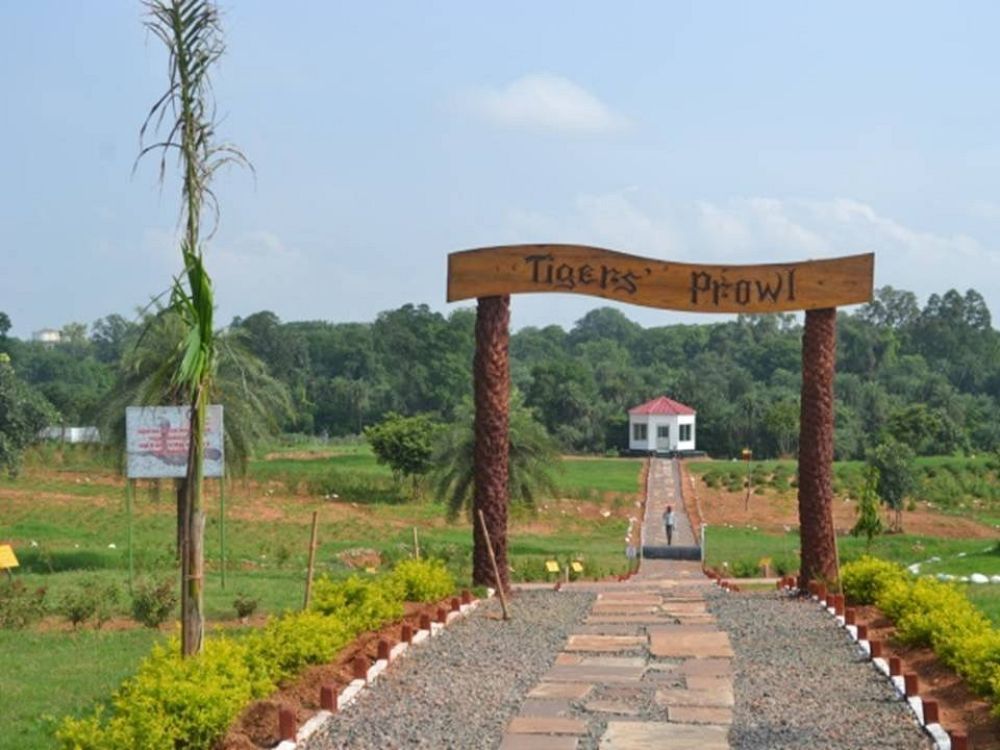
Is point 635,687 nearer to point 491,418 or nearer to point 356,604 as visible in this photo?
point 356,604

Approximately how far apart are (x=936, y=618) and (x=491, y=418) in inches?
254

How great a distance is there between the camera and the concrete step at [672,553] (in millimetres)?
32062

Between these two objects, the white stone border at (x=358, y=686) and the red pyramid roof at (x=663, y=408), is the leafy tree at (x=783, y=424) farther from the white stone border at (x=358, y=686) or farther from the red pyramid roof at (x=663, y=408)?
the white stone border at (x=358, y=686)

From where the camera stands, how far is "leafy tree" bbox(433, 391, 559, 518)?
94.8 ft

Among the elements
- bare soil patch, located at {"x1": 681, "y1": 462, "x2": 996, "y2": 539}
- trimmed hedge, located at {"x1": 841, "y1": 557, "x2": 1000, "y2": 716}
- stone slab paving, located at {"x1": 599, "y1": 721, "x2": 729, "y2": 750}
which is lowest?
bare soil patch, located at {"x1": 681, "y1": 462, "x2": 996, "y2": 539}

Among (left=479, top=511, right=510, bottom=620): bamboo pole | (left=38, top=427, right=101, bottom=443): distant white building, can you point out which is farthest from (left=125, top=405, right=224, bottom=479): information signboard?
(left=38, top=427, right=101, bottom=443): distant white building

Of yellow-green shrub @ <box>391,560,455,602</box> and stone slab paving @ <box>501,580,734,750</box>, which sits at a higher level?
yellow-green shrub @ <box>391,560,455,602</box>

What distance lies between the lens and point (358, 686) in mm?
8578

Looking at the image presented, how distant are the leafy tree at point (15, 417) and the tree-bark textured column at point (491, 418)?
15642 mm

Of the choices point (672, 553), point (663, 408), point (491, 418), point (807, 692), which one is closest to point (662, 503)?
point (672, 553)

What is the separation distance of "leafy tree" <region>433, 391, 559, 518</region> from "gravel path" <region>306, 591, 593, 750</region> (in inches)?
622

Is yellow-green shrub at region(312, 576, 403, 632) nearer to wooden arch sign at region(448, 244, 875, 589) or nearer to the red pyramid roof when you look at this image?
wooden arch sign at region(448, 244, 875, 589)

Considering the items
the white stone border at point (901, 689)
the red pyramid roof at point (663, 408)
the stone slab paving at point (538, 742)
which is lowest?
the stone slab paving at point (538, 742)

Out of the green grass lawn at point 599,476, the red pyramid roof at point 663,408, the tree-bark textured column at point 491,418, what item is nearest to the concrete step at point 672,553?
the green grass lawn at point 599,476
